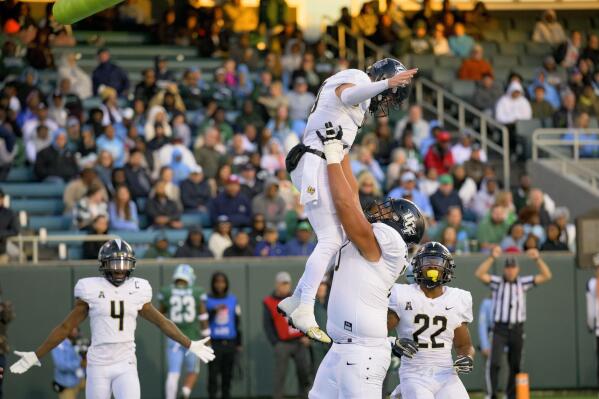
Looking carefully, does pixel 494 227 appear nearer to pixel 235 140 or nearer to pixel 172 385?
pixel 235 140

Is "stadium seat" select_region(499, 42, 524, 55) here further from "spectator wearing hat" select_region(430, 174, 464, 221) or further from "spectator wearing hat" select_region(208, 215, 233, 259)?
"spectator wearing hat" select_region(208, 215, 233, 259)

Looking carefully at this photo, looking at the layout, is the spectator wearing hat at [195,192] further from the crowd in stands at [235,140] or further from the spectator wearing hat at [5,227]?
the spectator wearing hat at [5,227]

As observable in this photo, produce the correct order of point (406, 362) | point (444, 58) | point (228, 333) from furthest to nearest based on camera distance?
point (444, 58) → point (228, 333) → point (406, 362)

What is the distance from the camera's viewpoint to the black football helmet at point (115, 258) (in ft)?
34.7

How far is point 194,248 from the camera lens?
1664cm

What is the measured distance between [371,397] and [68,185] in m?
9.70

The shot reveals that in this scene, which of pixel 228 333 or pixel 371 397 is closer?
pixel 371 397

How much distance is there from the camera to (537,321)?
17422mm

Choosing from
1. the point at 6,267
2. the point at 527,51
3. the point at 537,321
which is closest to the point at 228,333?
the point at 6,267

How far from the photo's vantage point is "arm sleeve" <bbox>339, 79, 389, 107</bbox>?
827 cm

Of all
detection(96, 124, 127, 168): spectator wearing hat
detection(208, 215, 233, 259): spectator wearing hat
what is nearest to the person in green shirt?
detection(208, 215, 233, 259): spectator wearing hat

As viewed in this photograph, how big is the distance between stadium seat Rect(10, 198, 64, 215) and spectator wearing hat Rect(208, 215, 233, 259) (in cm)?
214

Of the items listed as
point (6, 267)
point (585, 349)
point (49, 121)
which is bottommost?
point (585, 349)

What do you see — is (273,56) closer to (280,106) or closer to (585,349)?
(280,106)
